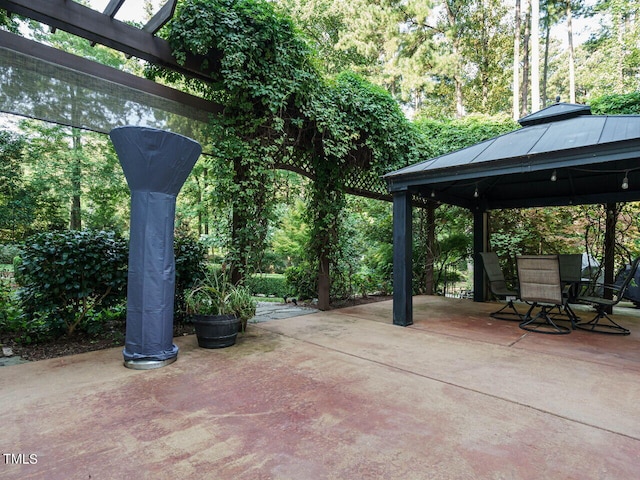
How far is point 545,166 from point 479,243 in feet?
10.4

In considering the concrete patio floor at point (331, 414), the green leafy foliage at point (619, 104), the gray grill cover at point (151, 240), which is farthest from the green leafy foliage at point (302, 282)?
the green leafy foliage at point (619, 104)

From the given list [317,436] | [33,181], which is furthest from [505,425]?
[33,181]

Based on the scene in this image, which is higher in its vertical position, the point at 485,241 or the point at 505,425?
the point at 485,241

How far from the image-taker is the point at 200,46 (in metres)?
3.38

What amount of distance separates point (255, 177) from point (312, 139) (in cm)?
115

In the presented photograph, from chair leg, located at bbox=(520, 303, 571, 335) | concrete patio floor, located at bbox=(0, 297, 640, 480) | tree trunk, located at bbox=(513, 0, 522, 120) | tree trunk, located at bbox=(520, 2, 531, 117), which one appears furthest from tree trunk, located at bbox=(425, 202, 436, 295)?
tree trunk, located at bbox=(520, 2, 531, 117)

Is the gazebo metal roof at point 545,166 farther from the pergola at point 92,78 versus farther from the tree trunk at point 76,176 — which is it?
the tree trunk at point 76,176

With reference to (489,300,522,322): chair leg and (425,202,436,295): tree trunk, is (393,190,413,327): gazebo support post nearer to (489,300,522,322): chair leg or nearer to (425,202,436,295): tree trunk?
(489,300,522,322): chair leg

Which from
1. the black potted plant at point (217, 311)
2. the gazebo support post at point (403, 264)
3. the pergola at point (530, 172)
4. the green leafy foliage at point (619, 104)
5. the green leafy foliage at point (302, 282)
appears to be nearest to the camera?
the black potted plant at point (217, 311)

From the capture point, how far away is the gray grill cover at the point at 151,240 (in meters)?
2.74

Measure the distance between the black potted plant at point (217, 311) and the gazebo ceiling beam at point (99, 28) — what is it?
2.39 m

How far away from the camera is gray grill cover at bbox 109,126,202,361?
2743 mm

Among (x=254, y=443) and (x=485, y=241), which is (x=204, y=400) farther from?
(x=485, y=241)

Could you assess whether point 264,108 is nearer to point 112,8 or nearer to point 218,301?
point 112,8
